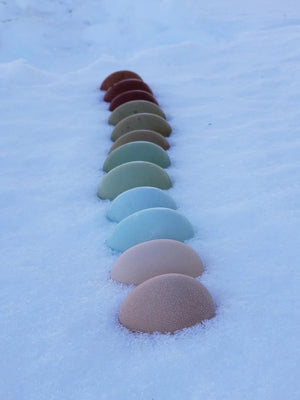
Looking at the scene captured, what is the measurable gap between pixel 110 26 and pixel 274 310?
620 centimetres

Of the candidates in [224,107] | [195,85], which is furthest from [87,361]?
[195,85]

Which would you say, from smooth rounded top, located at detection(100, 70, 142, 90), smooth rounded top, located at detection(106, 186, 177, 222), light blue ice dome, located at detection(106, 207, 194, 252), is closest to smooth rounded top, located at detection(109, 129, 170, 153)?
smooth rounded top, located at detection(106, 186, 177, 222)

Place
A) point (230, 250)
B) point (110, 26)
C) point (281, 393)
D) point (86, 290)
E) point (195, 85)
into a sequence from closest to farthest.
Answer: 1. point (281, 393)
2. point (86, 290)
3. point (230, 250)
4. point (195, 85)
5. point (110, 26)

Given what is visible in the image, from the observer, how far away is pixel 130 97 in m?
2.81

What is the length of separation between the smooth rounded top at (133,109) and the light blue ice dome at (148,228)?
3.68ft

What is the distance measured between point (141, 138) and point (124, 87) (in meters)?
0.86

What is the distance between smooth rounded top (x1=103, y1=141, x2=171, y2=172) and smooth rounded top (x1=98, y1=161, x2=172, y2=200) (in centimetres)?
15

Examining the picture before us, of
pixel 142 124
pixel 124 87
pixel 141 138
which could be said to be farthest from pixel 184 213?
pixel 124 87

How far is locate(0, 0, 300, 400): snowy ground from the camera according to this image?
1.10 m

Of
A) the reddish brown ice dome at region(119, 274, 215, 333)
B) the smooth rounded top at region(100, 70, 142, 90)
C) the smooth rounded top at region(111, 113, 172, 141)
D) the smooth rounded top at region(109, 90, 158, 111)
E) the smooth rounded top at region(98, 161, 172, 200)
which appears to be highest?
the reddish brown ice dome at region(119, 274, 215, 333)

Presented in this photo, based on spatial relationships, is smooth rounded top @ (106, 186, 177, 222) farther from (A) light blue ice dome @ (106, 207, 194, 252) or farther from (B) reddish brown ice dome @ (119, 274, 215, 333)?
(B) reddish brown ice dome @ (119, 274, 215, 333)

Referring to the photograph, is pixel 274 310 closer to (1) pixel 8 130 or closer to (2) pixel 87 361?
(2) pixel 87 361

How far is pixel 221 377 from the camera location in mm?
1070

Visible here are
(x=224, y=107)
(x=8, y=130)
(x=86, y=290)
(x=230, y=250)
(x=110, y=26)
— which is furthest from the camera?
(x=110, y=26)
